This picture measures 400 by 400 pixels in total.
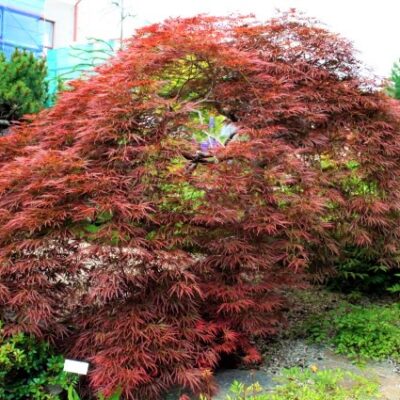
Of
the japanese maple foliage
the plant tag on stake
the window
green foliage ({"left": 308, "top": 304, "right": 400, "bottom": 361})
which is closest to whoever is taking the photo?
the plant tag on stake

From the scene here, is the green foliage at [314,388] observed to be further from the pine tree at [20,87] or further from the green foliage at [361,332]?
the pine tree at [20,87]

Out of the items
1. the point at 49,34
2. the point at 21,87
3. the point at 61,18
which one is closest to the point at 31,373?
the point at 21,87

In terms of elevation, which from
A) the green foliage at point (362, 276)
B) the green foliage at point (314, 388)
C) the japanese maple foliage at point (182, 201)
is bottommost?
the green foliage at point (362, 276)

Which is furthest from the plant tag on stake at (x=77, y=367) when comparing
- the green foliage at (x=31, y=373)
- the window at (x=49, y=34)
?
the window at (x=49, y=34)

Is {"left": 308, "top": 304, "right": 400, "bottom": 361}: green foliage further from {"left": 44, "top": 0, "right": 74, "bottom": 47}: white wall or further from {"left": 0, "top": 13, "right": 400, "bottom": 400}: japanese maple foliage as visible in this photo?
{"left": 44, "top": 0, "right": 74, "bottom": 47}: white wall

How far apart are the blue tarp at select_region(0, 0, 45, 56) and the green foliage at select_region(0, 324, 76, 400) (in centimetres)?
1129

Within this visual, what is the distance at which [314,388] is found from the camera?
98.6 inches

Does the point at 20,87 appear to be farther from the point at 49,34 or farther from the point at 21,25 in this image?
the point at 49,34

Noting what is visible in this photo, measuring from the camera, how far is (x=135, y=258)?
2320mm

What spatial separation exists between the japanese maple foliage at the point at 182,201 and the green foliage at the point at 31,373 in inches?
3.4

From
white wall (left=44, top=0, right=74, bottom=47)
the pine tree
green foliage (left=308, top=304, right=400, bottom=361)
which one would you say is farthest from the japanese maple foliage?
white wall (left=44, top=0, right=74, bottom=47)

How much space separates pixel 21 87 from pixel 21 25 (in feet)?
26.6

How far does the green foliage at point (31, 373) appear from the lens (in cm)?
232

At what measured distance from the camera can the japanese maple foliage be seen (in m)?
2.32
